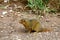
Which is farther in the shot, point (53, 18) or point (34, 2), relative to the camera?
point (34, 2)

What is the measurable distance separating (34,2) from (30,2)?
0.33 feet

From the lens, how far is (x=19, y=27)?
16.7 ft

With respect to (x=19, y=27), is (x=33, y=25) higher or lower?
higher

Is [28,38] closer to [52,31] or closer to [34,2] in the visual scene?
[52,31]

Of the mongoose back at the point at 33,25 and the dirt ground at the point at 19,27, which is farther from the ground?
the mongoose back at the point at 33,25

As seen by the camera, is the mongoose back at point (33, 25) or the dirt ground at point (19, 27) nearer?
the dirt ground at point (19, 27)

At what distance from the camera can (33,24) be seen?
4699 millimetres

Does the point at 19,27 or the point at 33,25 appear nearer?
the point at 33,25

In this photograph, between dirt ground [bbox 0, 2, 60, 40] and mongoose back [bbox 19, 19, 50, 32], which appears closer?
dirt ground [bbox 0, 2, 60, 40]

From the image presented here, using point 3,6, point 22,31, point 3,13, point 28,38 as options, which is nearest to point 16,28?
point 22,31

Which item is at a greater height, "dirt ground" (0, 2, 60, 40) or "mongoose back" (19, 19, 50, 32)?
"mongoose back" (19, 19, 50, 32)

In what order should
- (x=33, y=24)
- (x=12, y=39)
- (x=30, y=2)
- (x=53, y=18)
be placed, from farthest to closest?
(x=30, y=2) → (x=53, y=18) → (x=33, y=24) → (x=12, y=39)

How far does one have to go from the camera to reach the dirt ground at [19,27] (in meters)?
4.38

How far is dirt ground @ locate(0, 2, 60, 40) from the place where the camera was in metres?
4.38
